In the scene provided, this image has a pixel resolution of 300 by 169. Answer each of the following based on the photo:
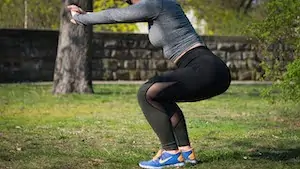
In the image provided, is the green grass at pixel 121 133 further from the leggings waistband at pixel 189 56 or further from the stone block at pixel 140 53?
the stone block at pixel 140 53

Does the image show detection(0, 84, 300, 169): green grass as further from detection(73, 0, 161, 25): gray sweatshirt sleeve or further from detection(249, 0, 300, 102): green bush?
detection(73, 0, 161, 25): gray sweatshirt sleeve

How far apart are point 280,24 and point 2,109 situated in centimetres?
464

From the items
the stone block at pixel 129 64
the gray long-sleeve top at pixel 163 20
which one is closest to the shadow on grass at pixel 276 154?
the gray long-sleeve top at pixel 163 20

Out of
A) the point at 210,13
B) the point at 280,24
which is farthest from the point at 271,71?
the point at 210,13

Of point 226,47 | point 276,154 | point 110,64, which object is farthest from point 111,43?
point 276,154

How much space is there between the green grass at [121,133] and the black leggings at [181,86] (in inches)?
19.4

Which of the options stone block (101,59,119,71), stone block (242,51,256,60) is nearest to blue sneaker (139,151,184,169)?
stone block (101,59,119,71)

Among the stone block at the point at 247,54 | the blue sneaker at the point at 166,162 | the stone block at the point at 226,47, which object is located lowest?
the stone block at the point at 247,54

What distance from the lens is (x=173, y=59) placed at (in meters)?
5.85

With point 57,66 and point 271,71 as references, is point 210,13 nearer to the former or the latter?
point 57,66

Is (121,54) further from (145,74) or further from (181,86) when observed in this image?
(181,86)

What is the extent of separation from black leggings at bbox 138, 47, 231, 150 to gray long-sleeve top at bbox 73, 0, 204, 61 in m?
0.11

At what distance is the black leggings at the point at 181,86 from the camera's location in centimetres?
568

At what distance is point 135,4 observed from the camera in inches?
227
